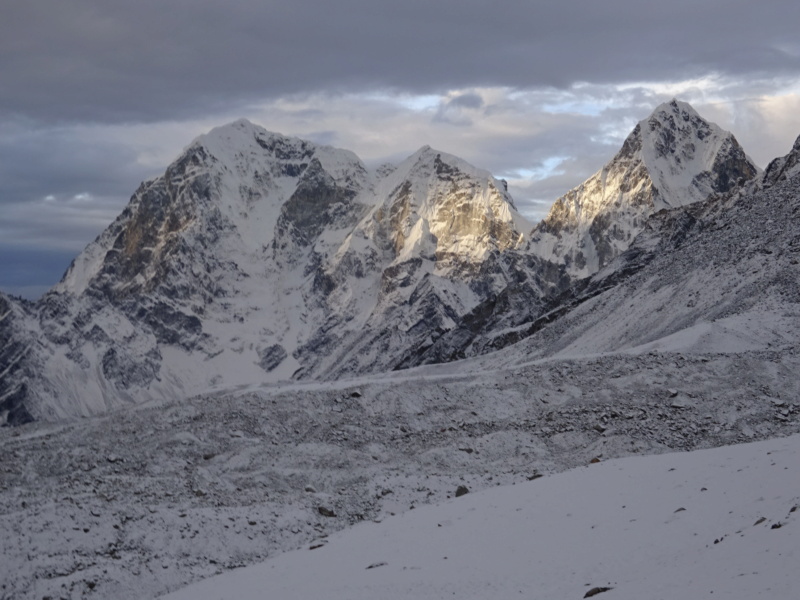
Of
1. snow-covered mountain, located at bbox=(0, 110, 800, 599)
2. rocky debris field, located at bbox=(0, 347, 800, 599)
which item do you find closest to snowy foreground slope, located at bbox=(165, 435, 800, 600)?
snow-covered mountain, located at bbox=(0, 110, 800, 599)

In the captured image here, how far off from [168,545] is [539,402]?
20.6 m

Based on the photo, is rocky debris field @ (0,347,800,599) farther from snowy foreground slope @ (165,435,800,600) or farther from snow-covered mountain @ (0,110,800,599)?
snowy foreground slope @ (165,435,800,600)

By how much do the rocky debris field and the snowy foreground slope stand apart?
3.41 m

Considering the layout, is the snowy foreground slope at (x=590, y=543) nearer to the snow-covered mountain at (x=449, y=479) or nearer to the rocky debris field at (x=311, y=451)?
the snow-covered mountain at (x=449, y=479)

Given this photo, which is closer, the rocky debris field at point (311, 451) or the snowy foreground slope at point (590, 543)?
the snowy foreground slope at point (590, 543)

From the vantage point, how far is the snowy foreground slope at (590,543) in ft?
59.5

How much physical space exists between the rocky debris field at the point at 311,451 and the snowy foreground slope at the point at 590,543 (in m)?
3.41

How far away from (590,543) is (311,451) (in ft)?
59.7

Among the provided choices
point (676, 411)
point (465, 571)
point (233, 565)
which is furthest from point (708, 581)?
point (676, 411)

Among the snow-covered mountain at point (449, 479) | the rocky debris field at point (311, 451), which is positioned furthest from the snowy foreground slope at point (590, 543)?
the rocky debris field at point (311, 451)

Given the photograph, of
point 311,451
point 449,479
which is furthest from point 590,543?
point 311,451

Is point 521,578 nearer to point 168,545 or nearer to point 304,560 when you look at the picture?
point 304,560

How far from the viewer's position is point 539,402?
145 ft

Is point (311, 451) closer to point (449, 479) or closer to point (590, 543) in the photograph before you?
point (449, 479)
